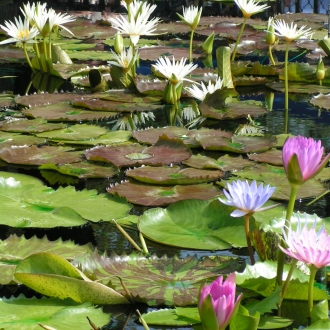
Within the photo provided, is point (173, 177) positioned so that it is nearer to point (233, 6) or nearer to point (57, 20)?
point (57, 20)

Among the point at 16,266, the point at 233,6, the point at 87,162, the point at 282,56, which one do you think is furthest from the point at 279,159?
the point at 233,6

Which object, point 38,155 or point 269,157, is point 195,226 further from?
point 38,155

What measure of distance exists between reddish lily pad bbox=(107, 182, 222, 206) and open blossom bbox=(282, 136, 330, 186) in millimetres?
715

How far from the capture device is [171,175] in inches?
73.8

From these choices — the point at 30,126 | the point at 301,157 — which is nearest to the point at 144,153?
the point at 30,126

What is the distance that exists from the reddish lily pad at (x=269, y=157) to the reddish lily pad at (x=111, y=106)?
75 cm

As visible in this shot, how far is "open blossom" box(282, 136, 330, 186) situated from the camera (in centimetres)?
99

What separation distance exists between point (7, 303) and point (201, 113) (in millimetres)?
1602

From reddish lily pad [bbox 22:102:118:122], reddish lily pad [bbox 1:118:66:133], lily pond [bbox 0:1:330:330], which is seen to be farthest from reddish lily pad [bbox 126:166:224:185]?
reddish lily pad [bbox 22:102:118:122]

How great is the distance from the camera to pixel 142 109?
271 centimetres

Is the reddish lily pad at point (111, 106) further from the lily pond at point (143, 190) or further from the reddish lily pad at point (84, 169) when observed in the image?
the reddish lily pad at point (84, 169)

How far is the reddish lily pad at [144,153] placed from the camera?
201 cm

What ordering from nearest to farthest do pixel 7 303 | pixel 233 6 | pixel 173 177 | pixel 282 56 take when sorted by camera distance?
pixel 7 303 < pixel 173 177 < pixel 282 56 < pixel 233 6

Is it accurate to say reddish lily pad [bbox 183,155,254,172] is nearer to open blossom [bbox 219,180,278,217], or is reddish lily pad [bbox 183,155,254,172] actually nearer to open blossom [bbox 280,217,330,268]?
open blossom [bbox 219,180,278,217]
